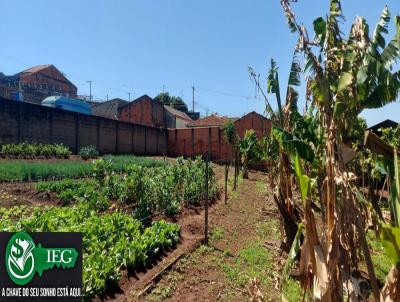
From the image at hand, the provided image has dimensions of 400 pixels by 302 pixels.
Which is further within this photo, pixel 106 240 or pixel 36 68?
pixel 36 68

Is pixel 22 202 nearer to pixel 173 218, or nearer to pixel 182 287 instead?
pixel 173 218

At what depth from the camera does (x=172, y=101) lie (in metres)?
66.8

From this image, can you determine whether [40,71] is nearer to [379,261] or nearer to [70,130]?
[70,130]

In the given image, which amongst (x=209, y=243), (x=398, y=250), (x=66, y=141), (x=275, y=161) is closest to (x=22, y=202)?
(x=209, y=243)

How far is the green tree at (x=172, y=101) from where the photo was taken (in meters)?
65.2

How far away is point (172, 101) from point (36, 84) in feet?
90.4

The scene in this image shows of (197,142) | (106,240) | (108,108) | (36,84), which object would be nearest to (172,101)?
(108,108)

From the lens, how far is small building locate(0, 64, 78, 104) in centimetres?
3575

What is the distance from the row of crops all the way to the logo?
1083mm

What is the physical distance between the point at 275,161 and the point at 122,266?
15.6 ft

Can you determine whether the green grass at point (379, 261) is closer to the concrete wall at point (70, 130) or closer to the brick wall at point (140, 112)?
the concrete wall at point (70, 130)

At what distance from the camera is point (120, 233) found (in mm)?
6359

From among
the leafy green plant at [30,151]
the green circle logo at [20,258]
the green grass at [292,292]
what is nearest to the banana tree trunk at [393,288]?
the green grass at [292,292]

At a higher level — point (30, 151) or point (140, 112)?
point (140, 112)
